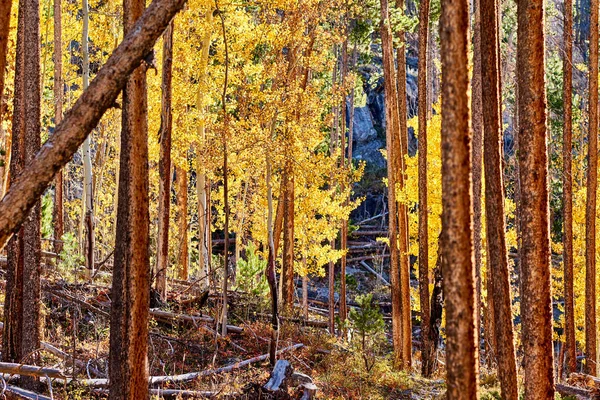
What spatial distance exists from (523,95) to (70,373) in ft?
19.9

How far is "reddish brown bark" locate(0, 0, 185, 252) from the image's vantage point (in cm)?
445

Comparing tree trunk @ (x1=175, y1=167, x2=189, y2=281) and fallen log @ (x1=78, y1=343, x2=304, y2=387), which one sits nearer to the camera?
fallen log @ (x1=78, y1=343, x2=304, y2=387)

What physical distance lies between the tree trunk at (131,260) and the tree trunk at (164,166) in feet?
16.0

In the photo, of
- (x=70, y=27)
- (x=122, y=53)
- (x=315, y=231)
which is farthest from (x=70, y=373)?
(x=315, y=231)

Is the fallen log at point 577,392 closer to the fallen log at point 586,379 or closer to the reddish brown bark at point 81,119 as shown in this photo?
the fallen log at point 586,379

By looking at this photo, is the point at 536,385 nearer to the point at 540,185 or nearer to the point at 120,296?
the point at 540,185

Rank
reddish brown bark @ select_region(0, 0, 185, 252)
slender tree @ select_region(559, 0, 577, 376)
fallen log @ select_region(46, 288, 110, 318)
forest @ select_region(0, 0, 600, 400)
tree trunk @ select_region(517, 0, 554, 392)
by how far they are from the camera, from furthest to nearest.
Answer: slender tree @ select_region(559, 0, 577, 376), fallen log @ select_region(46, 288, 110, 318), tree trunk @ select_region(517, 0, 554, 392), forest @ select_region(0, 0, 600, 400), reddish brown bark @ select_region(0, 0, 185, 252)

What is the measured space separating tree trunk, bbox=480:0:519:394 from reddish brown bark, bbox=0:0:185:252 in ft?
11.3

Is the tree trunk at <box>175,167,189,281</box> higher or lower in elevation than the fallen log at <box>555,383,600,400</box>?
higher

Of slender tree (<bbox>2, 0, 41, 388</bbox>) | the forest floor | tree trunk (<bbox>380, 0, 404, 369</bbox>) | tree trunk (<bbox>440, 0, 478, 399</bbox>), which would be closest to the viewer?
tree trunk (<bbox>440, 0, 478, 399</bbox>)

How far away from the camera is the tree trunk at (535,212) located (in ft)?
19.1

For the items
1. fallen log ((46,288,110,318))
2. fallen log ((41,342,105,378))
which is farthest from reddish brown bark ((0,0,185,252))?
fallen log ((46,288,110,318))

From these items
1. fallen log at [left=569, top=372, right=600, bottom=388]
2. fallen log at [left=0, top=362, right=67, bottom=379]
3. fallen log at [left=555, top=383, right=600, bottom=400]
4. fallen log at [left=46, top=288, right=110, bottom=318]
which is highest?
fallen log at [left=46, top=288, right=110, bottom=318]

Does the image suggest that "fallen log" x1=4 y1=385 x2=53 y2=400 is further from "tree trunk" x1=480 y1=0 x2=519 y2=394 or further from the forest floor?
"tree trunk" x1=480 y1=0 x2=519 y2=394
